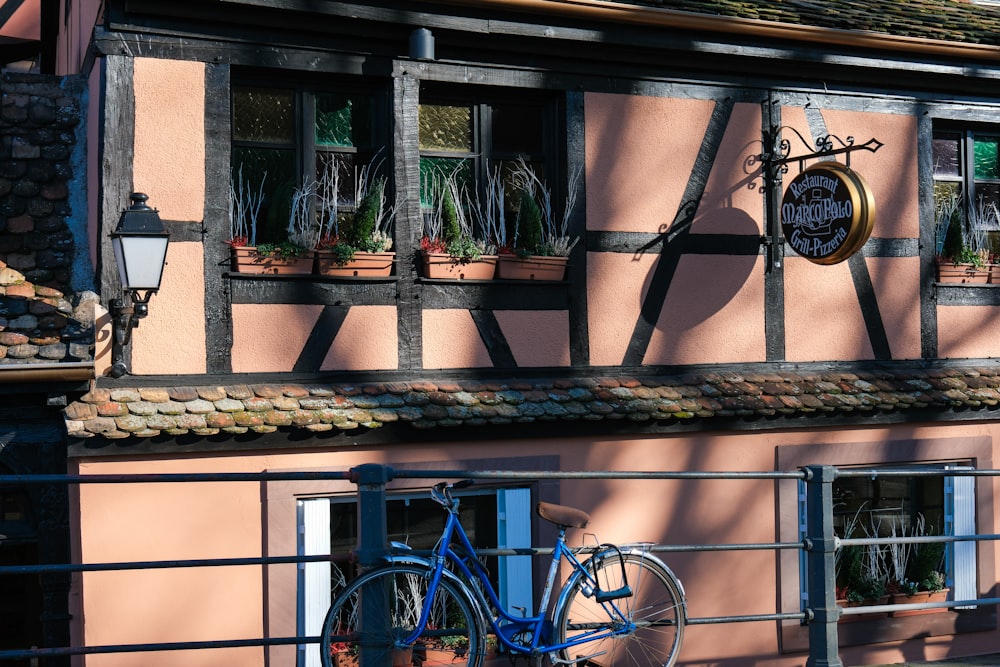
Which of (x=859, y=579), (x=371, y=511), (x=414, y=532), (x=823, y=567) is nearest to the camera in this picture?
(x=371, y=511)

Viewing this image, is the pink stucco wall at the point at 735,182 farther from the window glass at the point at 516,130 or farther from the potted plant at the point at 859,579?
the potted plant at the point at 859,579

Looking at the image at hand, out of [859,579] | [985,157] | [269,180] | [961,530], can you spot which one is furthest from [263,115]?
[961,530]

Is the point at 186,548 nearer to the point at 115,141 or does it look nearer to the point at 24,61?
the point at 115,141

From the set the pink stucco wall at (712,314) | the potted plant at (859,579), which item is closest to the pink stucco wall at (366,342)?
the pink stucco wall at (712,314)

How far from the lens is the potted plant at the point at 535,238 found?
24.4 ft

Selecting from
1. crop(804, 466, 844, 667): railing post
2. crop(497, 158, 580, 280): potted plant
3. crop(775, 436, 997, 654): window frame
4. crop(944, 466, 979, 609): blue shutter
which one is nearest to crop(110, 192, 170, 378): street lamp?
crop(497, 158, 580, 280): potted plant

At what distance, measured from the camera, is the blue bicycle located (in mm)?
4484

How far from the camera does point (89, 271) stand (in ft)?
22.6

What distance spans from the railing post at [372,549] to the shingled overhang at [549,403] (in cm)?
223

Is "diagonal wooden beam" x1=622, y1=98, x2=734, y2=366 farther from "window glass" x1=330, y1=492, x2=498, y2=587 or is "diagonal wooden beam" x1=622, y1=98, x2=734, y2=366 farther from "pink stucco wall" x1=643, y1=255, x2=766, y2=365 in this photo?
"window glass" x1=330, y1=492, x2=498, y2=587

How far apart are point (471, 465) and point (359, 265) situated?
139 centimetres

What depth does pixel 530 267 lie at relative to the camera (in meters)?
7.47

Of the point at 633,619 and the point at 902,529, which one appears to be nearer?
the point at 633,619

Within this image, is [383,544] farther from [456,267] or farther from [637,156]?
[637,156]
